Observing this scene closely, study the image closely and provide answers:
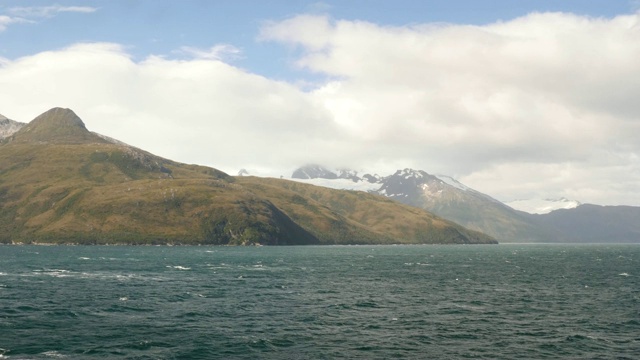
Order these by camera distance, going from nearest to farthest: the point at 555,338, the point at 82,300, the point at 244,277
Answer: the point at 555,338
the point at 82,300
the point at 244,277

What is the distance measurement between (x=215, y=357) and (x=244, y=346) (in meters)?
5.52

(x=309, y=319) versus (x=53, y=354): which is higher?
(x=309, y=319)

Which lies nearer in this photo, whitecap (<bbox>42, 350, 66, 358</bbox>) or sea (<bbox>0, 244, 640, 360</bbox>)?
whitecap (<bbox>42, 350, 66, 358</bbox>)

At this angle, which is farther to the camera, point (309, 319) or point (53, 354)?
point (309, 319)

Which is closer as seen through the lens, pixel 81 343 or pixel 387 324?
pixel 81 343

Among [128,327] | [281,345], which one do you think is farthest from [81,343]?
[281,345]

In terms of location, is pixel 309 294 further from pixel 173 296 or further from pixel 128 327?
pixel 128 327

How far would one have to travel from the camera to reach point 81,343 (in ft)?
196

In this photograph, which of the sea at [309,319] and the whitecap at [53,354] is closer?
the whitecap at [53,354]

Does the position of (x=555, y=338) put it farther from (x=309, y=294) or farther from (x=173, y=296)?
(x=173, y=296)

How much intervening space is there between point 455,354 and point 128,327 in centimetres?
4089

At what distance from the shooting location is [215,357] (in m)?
55.6

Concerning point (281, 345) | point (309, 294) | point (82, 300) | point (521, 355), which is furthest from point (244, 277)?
point (521, 355)

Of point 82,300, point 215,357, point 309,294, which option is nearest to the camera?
point 215,357
